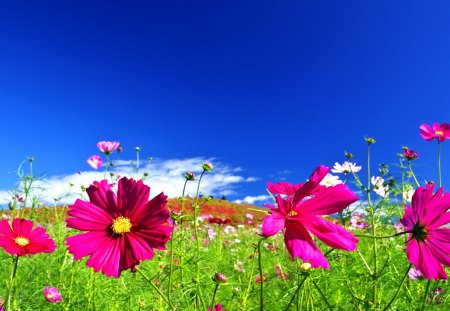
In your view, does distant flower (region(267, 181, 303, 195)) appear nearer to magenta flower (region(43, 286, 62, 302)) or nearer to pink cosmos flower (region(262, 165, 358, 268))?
pink cosmos flower (region(262, 165, 358, 268))

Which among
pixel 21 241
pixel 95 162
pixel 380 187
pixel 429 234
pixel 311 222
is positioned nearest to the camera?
pixel 311 222

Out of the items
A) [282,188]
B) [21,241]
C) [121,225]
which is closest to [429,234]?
[282,188]

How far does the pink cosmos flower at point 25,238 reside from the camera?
1460 millimetres

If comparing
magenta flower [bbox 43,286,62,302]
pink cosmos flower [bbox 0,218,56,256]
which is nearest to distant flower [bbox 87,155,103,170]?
magenta flower [bbox 43,286,62,302]

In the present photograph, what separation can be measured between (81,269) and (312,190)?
6.94ft

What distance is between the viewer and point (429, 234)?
774mm

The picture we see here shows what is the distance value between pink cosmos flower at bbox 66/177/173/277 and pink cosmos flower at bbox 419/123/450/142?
1.93 meters

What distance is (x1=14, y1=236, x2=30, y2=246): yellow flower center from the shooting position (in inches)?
58.6

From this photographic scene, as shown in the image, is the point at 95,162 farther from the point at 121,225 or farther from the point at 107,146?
the point at 121,225

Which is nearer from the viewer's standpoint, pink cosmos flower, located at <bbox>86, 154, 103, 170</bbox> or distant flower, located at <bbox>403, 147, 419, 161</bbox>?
distant flower, located at <bbox>403, 147, 419, 161</bbox>

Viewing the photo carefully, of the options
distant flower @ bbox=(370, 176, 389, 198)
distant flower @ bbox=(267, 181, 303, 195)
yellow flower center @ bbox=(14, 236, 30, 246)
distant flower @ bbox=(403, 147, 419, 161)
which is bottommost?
distant flower @ bbox=(267, 181, 303, 195)

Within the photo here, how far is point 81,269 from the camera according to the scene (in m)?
2.42

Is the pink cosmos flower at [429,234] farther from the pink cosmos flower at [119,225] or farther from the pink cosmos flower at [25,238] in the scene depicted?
the pink cosmos flower at [25,238]

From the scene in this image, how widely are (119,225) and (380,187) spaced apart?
1.67 metres
